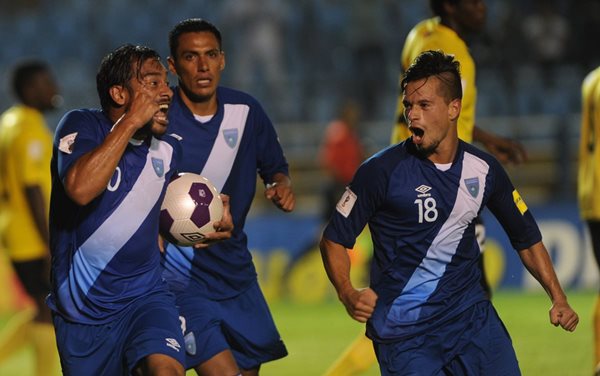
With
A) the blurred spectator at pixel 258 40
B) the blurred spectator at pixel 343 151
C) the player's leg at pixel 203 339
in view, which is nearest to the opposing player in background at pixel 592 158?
the player's leg at pixel 203 339

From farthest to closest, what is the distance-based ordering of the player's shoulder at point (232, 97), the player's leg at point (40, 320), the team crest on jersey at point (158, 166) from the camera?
the player's leg at point (40, 320) < the player's shoulder at point (232, 97) < the team crest on jersey at point (158, 166)

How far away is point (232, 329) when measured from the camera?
6590 mm

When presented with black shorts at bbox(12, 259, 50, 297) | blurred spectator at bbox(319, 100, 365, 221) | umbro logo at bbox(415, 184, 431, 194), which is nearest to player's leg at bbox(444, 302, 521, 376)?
umbro logo at bbox(415, 184, 431, 194)

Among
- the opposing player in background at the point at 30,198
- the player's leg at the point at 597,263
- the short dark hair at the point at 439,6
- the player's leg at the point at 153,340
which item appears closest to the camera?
the player's leg at the point at 153,340

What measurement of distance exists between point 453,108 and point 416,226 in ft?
1.85

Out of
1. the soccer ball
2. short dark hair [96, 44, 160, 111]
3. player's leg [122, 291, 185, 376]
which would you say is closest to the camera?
player's leg [122, 291, 185, 376]

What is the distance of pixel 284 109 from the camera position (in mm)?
17422

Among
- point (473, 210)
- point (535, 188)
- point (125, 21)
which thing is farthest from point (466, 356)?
point (125, 21)

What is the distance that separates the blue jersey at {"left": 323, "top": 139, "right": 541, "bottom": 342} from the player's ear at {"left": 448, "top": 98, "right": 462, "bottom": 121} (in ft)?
0.61

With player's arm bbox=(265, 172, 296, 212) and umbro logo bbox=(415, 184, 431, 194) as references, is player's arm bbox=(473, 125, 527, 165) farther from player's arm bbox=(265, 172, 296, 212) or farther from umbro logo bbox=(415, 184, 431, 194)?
umbro logo bbox=(415, 184, 431, 194)

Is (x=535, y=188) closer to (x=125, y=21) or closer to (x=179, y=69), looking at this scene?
(x=125, y=21)

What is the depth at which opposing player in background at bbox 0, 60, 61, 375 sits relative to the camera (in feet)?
29.7

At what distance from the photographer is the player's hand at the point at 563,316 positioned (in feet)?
18.6

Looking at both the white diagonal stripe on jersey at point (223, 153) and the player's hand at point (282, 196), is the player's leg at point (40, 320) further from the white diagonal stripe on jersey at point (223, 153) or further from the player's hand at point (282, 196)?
the player's hand at point (282, 196)
